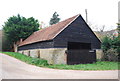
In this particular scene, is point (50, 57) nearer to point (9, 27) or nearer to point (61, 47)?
point (61, 47)

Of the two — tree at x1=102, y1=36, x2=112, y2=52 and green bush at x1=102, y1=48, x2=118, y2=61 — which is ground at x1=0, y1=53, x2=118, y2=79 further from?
tree at x1=102, y1=36, x2=112, y2=52

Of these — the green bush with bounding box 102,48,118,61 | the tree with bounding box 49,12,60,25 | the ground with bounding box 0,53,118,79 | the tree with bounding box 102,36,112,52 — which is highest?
the tree with bounding box 49,12,60,25

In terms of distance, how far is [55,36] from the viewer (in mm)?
17750

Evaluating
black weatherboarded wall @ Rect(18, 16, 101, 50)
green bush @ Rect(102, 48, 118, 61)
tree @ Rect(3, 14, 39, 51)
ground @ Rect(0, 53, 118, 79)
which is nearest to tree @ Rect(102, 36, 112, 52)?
green bush @ Rect(102, 48, 118, 61)

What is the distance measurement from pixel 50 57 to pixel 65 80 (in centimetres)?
936

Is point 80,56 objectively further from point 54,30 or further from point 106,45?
point 106,45

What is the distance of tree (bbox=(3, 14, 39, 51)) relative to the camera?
105ft

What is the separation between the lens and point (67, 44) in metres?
19.2

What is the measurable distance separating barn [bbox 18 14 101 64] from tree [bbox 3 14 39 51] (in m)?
10.5

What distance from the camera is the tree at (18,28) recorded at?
1261 inches

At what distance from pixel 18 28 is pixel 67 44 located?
17171 millimetres

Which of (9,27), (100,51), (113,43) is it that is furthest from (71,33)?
(9,27)

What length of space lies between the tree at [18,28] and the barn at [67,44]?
414 inches

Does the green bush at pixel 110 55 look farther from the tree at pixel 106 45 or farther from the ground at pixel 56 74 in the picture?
the ground at pixel 56 74
